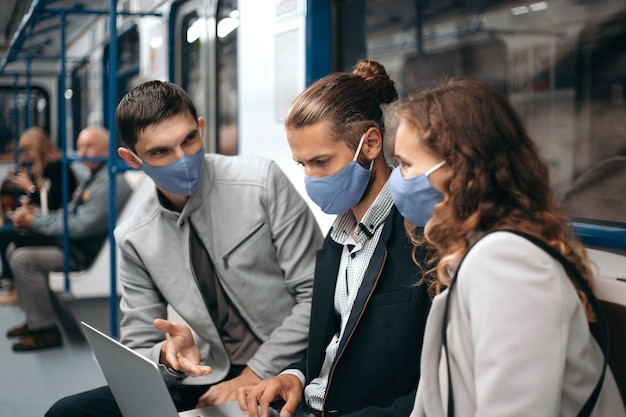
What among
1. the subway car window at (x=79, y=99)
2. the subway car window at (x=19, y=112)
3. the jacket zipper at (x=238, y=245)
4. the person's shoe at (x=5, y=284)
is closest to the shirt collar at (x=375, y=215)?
the jacket zipper at (x=238, y=245)

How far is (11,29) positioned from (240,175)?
392 inches

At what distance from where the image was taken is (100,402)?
1908 mm

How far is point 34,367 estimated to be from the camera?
13.3 ft

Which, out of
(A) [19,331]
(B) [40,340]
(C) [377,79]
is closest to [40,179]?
(A) [19,331]

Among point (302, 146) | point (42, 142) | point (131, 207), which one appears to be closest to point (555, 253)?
point (302, 146)

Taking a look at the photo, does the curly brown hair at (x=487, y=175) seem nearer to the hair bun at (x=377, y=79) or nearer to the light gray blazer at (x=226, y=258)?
the hair bun at (x=377, y=79)

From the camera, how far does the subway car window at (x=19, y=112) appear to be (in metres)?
11.7

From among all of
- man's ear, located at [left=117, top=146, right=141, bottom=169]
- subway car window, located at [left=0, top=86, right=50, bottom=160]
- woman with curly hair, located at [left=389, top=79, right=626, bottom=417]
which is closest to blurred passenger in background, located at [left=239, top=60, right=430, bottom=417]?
woman with curly hair, located at [left=389, top=79, right=626, bottom=417]

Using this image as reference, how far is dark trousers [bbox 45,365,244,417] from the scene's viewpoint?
1857mm

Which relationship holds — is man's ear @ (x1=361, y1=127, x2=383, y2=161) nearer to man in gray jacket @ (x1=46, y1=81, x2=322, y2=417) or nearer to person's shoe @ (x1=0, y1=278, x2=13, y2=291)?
man in gray jacket @ (x1=46, y1=81, x2=322, y2=417)

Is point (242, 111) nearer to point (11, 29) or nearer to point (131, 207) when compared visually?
point (131, 207)

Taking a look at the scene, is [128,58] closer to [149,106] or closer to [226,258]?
[149,106]

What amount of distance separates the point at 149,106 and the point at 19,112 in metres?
11.3

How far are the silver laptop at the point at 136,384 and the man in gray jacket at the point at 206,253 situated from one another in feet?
0.89
